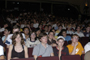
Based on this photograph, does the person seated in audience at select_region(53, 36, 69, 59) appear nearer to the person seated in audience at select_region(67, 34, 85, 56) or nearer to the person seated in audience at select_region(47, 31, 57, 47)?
the person seated in audience at select_region(67, 34, 85, 56)

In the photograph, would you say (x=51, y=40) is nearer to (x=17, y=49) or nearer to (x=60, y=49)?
(x=60, y=49)

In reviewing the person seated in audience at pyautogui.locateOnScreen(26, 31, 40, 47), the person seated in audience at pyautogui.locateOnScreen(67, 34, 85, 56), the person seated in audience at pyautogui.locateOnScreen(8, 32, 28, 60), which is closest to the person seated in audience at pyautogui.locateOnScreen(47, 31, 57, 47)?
the person seated in audience at pyautogui.locateOnScreen(26, 31, 40, 47)

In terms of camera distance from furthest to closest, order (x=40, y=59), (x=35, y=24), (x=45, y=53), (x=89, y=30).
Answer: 1. (x=35, y=24)
2. (x=89, y=30)
3. (x=45, y=53)
4. (x=40, y=59)

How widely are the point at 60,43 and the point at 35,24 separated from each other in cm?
499

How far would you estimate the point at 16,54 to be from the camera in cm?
262

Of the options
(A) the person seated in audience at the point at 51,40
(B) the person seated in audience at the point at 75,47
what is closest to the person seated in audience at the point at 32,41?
(A) the person seated in audience at the point at 51,40

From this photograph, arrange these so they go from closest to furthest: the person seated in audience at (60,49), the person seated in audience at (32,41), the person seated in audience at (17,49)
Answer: the person seated in audience at (17,49) → the person seated in audience at (60,49) → the person seated in audience at (32,41)

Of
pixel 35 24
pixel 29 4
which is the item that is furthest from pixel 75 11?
pixel 35 24

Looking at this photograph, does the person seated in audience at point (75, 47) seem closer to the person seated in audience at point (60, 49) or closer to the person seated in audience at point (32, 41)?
the person seated in audience at point (60, 49)

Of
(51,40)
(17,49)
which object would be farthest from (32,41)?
(17,49)

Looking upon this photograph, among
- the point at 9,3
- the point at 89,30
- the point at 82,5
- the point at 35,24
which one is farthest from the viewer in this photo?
the point at 82,5

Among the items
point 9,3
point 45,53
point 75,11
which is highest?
point 9,3

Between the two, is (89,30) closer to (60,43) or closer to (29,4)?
(60,43)

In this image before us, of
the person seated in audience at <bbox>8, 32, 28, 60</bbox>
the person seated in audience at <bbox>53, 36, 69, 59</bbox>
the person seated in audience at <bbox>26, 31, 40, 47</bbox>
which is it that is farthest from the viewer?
the person seated in audience at <bbox>26, 31, 40, 47</bbox>
